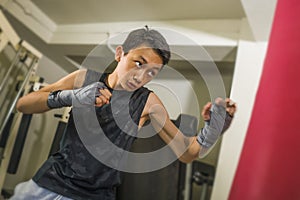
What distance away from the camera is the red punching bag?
16.5 inches

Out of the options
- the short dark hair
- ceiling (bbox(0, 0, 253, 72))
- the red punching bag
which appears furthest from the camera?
ceiling (bbox(0, 0, 253, 72))

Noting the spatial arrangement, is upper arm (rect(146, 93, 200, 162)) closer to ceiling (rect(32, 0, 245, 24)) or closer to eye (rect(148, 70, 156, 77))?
eye (rect(148, 70, 156, 77))

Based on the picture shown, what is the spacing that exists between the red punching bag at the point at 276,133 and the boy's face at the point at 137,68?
0.22m

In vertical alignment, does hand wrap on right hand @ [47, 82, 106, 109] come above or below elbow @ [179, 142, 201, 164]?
above

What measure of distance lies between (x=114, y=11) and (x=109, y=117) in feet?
→ 1.30

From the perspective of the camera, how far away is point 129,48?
Answer: 0.53 m

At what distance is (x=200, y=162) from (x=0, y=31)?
0.66 m

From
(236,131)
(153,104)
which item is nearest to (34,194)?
(153,104)

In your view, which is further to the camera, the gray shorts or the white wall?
the white wall

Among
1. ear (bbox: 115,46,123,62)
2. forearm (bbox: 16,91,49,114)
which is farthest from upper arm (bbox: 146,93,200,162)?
forearm (bbox: 16,91,49,114)

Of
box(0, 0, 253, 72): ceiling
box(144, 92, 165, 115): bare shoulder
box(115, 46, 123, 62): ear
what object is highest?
Result: box(0, 0, 253, 72): ceiling

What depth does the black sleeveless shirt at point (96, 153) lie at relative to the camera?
47cm

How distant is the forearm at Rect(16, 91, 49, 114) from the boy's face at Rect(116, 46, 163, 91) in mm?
164

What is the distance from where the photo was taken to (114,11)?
75 cm
